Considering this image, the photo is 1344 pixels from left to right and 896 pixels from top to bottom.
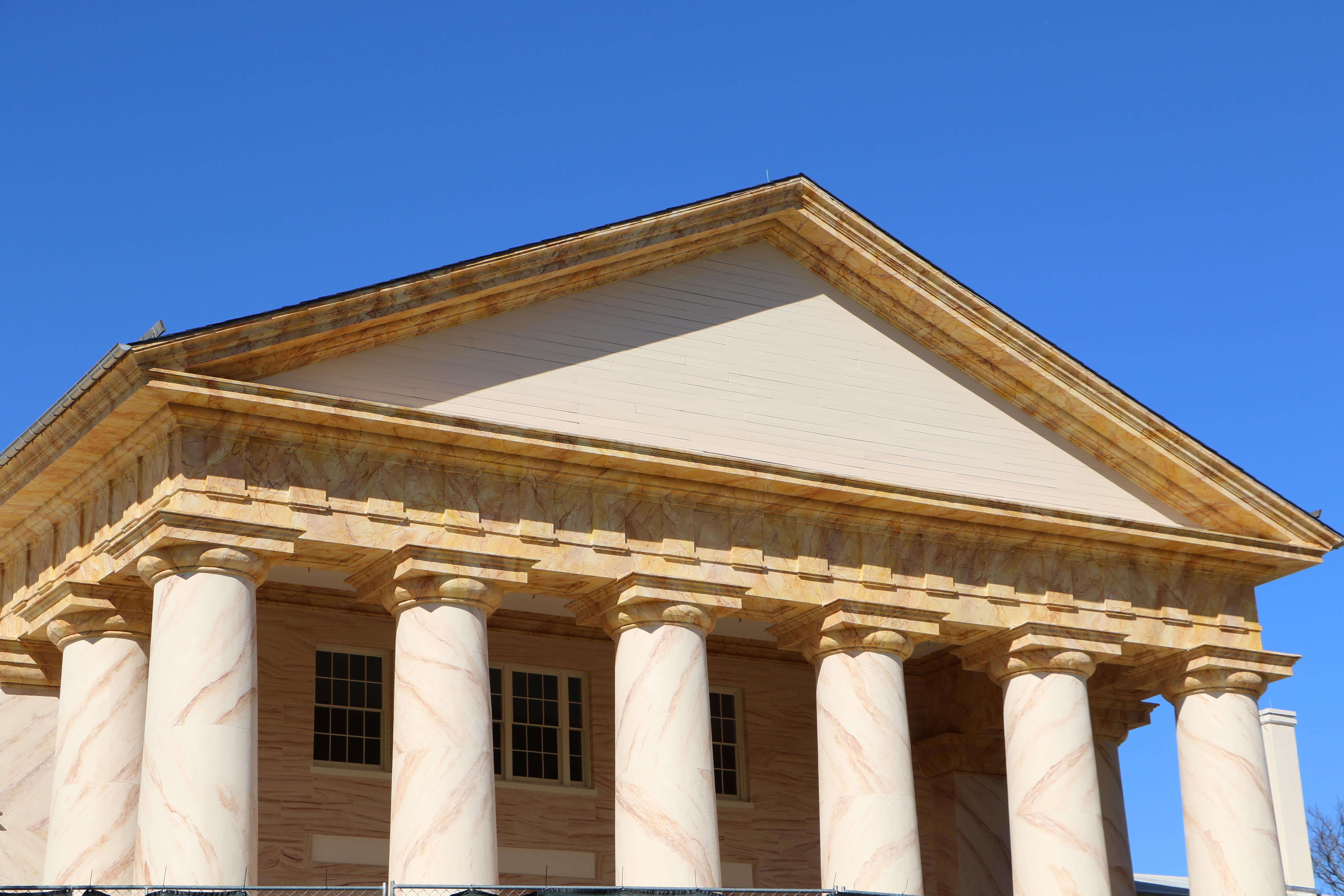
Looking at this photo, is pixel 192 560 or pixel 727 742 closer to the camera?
pixel 192 560

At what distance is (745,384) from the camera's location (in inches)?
1029

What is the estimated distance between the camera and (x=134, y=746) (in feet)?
76.2

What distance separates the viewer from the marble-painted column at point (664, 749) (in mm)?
22969

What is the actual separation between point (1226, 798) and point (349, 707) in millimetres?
14240

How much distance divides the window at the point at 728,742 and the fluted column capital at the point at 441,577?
868cm

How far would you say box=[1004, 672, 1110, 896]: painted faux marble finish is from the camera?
2575 centimetres

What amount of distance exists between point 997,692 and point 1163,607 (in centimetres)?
423

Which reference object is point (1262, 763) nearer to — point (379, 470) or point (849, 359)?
point (849, 359)

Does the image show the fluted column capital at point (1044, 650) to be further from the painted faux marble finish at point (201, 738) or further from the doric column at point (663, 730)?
the painted faux marble finish at point (201, 738)

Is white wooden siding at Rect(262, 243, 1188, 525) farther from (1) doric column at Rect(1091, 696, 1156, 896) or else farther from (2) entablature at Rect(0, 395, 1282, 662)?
(1) doric column at Rect(1091, 696, 1156, 896)

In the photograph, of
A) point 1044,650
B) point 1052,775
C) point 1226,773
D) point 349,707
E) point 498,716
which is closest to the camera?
point 1052,775

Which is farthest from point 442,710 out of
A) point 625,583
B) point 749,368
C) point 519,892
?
point 749,368

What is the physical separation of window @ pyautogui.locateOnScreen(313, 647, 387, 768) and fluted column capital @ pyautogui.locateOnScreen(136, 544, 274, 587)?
6643mm

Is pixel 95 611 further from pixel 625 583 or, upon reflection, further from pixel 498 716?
pixel 498 716
